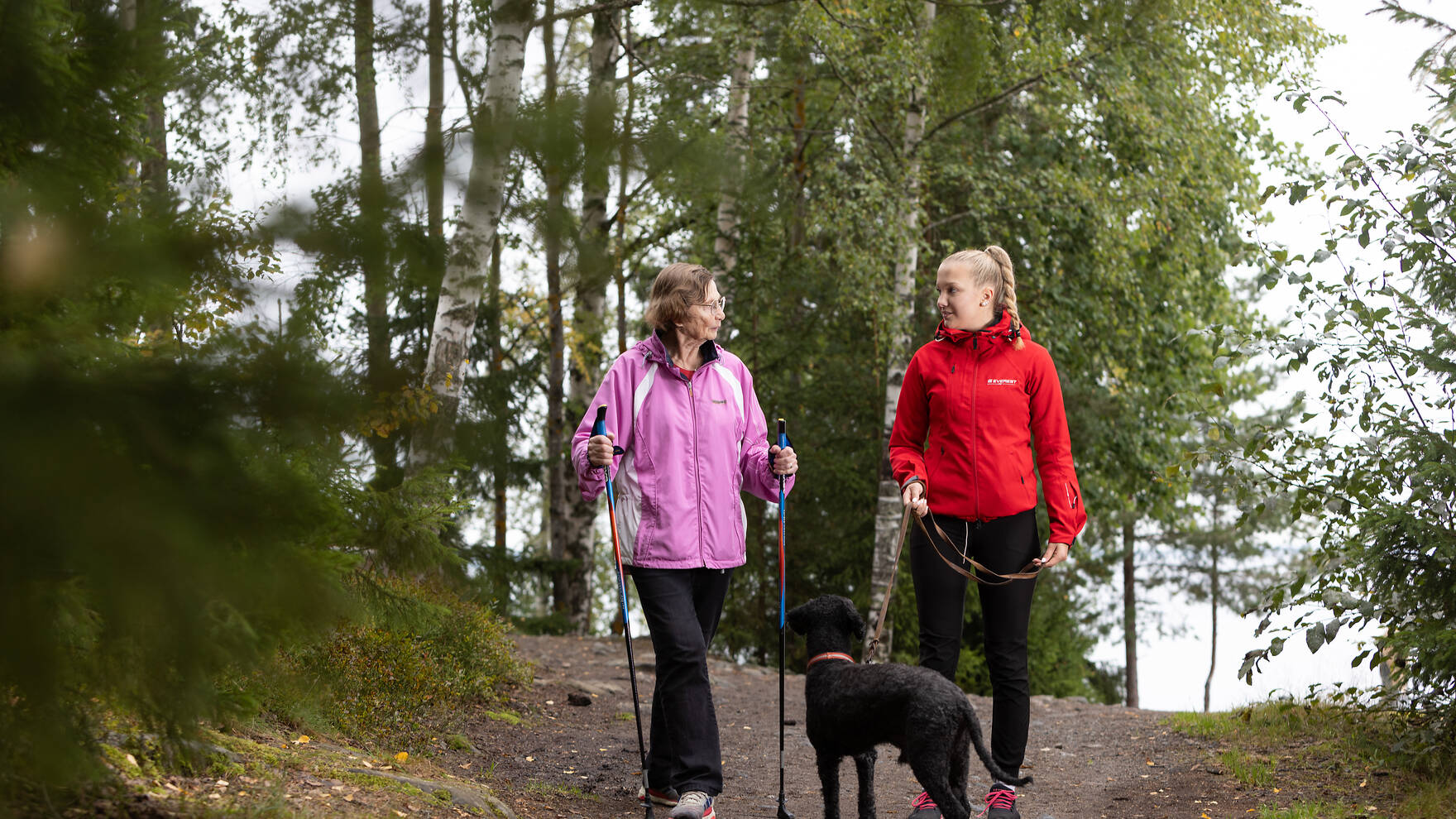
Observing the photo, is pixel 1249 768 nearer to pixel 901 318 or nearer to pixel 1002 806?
pixel 1002 806

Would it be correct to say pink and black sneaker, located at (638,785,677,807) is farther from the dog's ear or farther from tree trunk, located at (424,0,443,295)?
tree trunk, located at (424,0,443,295)

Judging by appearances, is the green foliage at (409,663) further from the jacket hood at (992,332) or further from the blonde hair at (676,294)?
the jacket hood at (992,332)

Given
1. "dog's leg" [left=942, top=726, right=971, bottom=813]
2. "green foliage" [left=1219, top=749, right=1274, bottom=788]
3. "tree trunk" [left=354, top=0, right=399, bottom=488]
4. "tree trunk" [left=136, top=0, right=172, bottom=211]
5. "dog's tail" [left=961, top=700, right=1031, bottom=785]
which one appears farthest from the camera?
"green foliage" [left=1219, top=749, right=1274, bottom=788]

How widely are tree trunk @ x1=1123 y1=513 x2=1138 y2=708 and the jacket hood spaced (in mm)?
16574

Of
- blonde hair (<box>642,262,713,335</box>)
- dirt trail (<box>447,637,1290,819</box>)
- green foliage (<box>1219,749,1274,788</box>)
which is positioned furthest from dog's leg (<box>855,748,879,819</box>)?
green foliage (<box>1219,749,1274,788</box>)

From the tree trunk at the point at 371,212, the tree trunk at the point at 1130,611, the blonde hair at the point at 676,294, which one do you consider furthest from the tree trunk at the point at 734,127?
the tree trunk at the point at 1130,611

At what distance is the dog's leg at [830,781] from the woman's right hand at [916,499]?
0.92 meters

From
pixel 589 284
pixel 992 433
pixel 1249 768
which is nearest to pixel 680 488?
pixel 992 433

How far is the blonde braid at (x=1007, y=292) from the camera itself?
3.89 metres

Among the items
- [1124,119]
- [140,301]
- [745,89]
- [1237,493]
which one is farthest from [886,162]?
[140,301]

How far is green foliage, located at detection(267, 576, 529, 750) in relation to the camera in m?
3.41

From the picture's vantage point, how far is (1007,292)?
13.1 feet

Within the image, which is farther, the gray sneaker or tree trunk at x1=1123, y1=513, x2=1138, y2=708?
tree trunk at x1=1123, y1=513, x2=1138, y2=708

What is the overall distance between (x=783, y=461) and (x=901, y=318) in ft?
21.1
